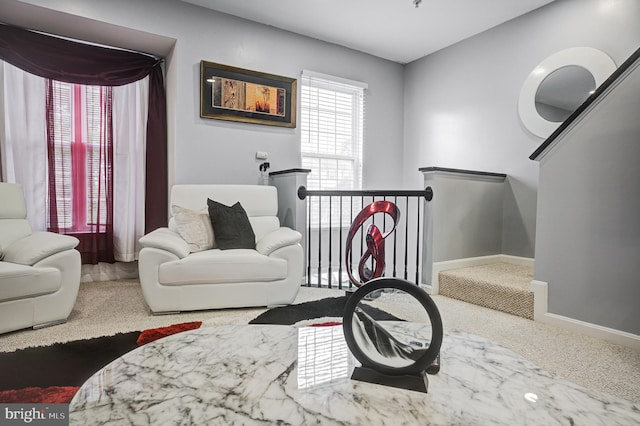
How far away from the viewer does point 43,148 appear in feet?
11.1

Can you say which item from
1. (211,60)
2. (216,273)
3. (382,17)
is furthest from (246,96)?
(216,273)

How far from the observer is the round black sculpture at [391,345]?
915 mm

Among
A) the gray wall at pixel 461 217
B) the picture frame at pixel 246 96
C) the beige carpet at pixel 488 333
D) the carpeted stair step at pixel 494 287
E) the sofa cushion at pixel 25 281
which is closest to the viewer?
the beige carpet at pixel 488 333

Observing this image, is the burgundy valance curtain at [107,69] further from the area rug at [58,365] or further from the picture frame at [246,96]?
the area rug at [58,365]

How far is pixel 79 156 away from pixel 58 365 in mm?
2479

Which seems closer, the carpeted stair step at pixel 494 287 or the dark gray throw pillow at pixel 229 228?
the carpeted stair step at pixel 494 287

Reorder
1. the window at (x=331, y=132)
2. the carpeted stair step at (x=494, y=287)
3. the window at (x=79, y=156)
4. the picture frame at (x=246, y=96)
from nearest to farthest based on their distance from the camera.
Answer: the carpeted stair step at (x=494, y=287) → the window at (x=79, y=156) → the picture frame at (x=246, y=96) → the window at (x=331, y=132)

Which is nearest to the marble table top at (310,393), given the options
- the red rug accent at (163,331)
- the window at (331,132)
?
the red rug accent at (163,331)

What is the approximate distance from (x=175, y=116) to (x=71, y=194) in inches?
50.8

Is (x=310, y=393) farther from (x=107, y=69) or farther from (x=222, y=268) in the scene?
(x=107, y=69)

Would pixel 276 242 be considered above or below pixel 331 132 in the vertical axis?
below

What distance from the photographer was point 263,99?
4008mm

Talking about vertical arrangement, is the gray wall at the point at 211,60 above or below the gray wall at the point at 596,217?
above

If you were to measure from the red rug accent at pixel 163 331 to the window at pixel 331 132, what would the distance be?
242 cm
